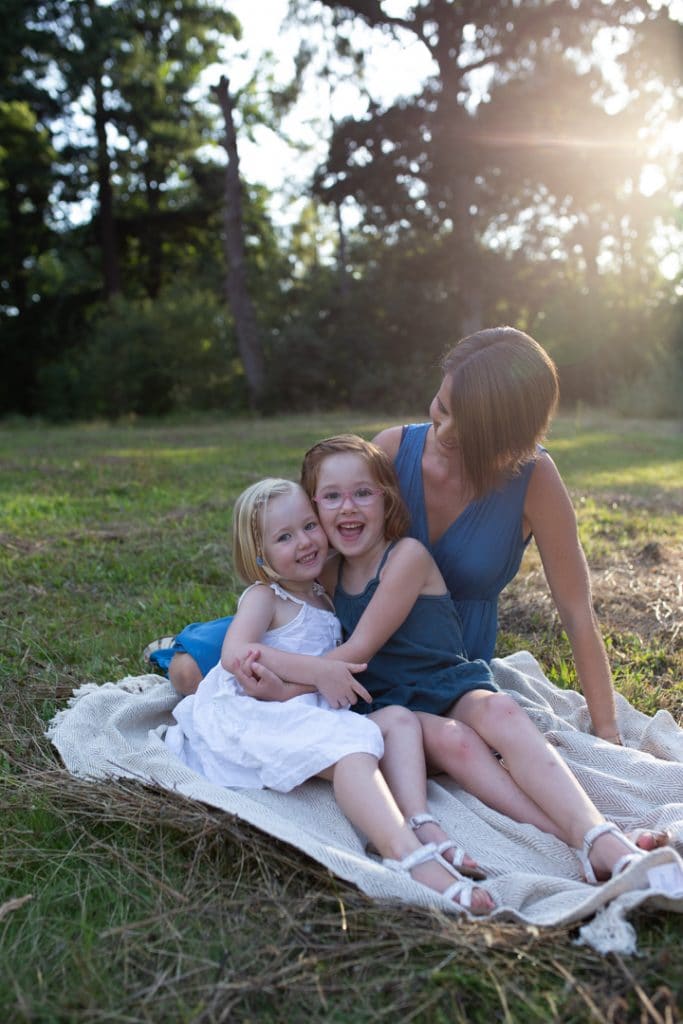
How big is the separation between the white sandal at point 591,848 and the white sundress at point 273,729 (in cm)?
57

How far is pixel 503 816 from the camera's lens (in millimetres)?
2582

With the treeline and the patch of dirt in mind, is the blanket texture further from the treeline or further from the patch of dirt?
the treeline

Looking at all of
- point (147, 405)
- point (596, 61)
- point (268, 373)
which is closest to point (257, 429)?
point (268, 373)

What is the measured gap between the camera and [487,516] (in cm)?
314

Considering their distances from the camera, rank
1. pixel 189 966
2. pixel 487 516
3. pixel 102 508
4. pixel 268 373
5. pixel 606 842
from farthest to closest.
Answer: pixel 268 373 < pixel 102 508 < pixel 487 516 < pixel 606 842 < pixel 189 966

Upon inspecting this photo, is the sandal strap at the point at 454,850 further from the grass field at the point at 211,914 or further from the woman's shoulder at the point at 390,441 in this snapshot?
the woman's shoulder at the point at 390,441

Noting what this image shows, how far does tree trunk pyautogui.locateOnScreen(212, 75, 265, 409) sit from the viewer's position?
68.2 feet

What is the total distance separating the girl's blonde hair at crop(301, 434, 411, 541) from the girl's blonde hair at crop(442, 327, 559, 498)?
27cm

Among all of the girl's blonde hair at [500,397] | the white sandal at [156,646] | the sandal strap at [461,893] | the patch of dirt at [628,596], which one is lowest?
the patch of dirt at [628,596]

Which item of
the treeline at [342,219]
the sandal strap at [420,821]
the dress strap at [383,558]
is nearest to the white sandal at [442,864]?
the sandal strap at [420,821]

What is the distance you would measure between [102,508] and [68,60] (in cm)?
1940

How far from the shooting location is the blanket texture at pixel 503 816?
212cm

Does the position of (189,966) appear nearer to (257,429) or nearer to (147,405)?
(257,429)

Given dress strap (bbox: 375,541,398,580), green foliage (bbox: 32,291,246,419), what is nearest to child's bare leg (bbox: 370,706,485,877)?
dress strap (bbox: 375,541,398,580)
